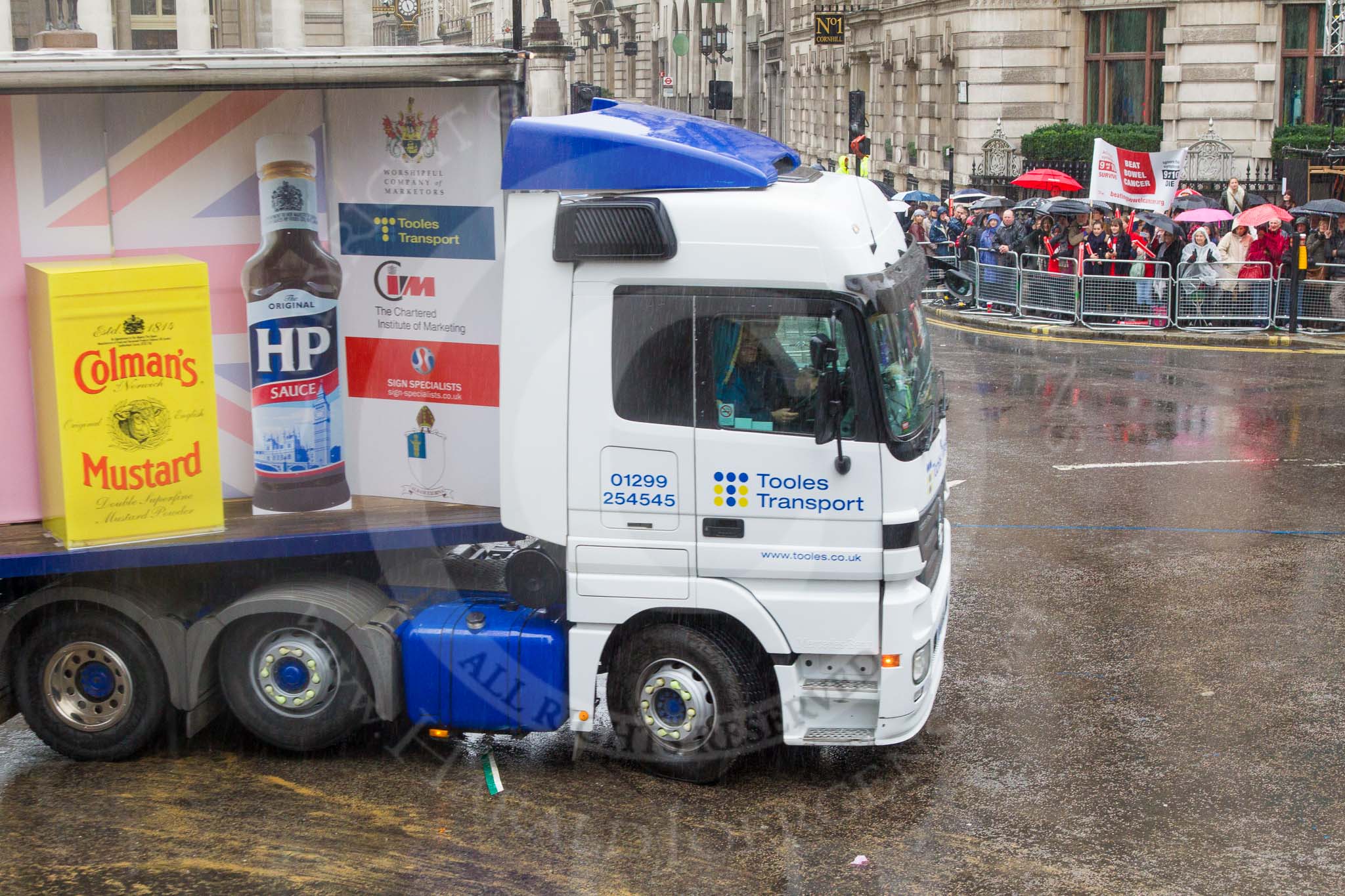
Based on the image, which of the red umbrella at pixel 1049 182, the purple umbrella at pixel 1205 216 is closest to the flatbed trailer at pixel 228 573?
the purple umbrella at pixel 1205 216

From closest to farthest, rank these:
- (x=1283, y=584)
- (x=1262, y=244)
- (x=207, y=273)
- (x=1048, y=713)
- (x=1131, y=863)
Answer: (x=1131, y=863) → (x=207, y=273) → (x=1048, y=713) → (x=1283, y=584) → (x=1262, y=244)

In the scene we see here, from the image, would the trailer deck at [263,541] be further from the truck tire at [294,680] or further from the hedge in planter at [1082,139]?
the hedge in planter at [1082,139]

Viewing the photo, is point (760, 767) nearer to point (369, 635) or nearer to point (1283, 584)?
point (369, 635)

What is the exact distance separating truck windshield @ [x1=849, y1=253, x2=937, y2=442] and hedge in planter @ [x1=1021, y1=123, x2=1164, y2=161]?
29.8 metres

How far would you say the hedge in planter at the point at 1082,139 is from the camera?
35062 mm

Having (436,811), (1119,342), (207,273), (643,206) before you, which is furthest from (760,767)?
(1119,342)

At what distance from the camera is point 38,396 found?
7.04 meters

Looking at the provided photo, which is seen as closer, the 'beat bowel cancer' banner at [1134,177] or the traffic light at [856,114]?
the 'beat bowel cancer' banner at [1134,177]

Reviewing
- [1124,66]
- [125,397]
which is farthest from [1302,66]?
[125,397]

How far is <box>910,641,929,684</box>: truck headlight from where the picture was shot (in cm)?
669

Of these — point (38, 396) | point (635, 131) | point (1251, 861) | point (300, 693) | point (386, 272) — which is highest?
point (635, 131)

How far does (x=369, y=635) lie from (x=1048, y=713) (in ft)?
→ 11.6

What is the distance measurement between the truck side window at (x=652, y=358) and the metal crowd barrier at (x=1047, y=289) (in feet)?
55.7

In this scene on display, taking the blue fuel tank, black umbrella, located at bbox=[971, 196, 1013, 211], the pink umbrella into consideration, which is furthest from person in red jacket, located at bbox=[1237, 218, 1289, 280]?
the blue fuel tank
